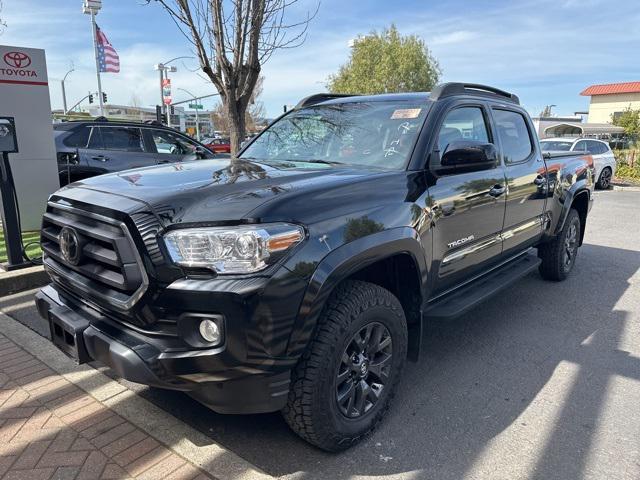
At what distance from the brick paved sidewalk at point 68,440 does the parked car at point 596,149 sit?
558 inches

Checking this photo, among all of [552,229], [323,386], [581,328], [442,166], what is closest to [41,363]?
[323,386]

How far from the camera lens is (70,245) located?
251 centimetres

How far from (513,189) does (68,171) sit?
648cm

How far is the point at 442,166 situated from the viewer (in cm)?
309

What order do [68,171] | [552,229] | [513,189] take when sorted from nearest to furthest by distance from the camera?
1. [513,189]
2. [552,229]
3. [68,171]

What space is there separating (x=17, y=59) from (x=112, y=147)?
2.80 meters

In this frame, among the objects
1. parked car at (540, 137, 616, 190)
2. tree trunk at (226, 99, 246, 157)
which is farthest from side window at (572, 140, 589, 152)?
tree trunk at (226, 99, 246, 157)

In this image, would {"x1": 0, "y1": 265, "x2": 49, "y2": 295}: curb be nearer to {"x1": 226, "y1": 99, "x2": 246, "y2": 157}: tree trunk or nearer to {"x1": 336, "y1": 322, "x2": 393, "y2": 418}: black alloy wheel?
{"x1": 226, "y1": 99, "x2": 246, "y2": 157}: tree trunk

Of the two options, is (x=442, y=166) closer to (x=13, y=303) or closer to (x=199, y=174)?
(x=199, y=174)

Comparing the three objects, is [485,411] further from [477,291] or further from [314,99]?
[314,99]

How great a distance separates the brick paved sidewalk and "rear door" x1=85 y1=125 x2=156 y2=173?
5.42 m

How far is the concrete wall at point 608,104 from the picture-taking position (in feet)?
188

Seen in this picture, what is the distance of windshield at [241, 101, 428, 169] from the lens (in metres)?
3.19

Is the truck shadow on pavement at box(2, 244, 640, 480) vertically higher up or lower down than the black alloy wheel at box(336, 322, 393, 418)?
lower down
